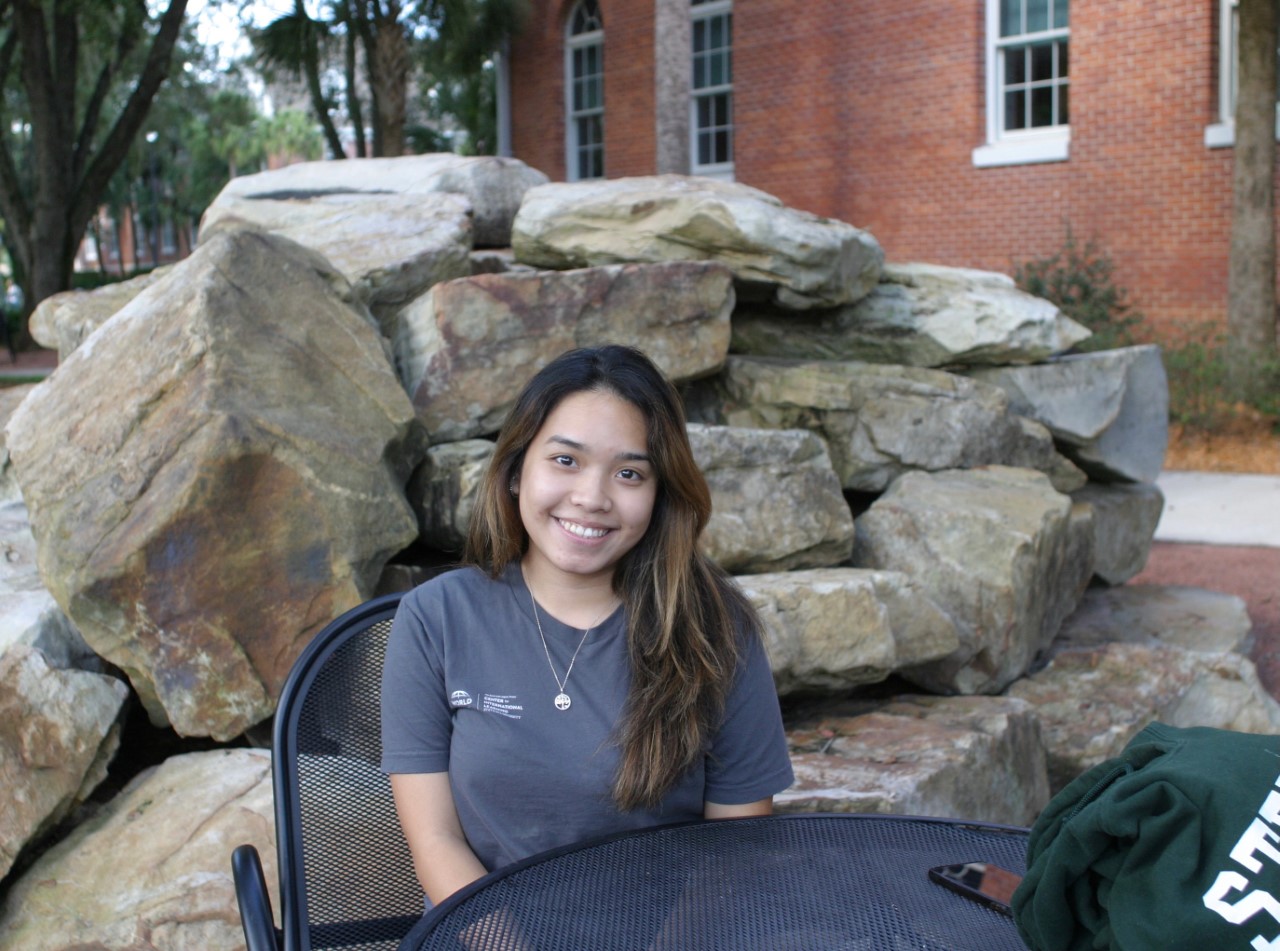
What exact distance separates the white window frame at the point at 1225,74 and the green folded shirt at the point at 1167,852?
37.1 ft

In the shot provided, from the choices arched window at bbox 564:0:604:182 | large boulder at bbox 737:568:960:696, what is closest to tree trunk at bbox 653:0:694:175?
arched window at bbox 564:0:604:182

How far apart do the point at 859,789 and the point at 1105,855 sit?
6.16 feet

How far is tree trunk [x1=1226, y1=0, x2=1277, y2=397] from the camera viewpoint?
969 cm

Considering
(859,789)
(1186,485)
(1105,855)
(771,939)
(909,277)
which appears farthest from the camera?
(1186,485)

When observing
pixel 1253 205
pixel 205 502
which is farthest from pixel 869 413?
pixel 1253 205

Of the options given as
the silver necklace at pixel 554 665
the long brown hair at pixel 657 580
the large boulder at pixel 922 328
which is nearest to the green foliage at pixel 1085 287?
the large boulder at pixel 922 328

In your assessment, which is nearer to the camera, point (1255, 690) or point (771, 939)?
point (771, 939)

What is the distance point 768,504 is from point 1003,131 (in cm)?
1012

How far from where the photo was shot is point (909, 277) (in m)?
5.50

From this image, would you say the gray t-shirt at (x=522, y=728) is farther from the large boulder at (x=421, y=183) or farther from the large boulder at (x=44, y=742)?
the large boulder at (x=421, y=183)

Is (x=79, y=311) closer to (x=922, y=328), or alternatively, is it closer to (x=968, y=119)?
(x=922, y=328)

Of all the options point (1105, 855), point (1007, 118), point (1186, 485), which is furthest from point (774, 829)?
point (1007, 118)

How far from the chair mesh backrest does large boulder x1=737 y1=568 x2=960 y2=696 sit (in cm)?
147

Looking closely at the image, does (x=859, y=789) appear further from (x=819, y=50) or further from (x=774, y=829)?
(x=819, y=50)
